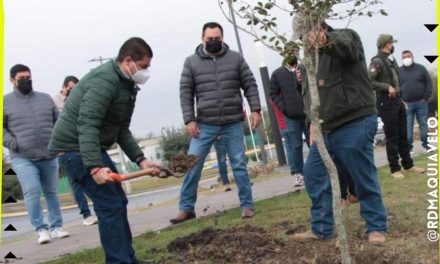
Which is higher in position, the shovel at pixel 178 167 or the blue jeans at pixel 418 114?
the shovel at pixel 178 167

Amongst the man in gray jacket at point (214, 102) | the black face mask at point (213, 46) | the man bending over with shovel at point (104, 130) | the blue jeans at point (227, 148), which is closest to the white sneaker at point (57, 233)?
the man in gray jacket at point (214, 102)

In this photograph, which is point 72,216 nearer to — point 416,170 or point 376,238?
point 416,170

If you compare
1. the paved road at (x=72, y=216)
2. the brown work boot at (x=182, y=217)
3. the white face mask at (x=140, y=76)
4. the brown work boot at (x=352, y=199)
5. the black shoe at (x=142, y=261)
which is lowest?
the paved road at (x=72, y=216)

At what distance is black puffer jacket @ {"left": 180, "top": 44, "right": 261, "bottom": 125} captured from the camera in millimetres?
6359

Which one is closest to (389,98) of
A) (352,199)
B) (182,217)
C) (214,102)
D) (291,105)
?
(291,105)

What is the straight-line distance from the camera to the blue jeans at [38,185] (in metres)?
6.63

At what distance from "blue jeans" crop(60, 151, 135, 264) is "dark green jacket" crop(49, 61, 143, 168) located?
0.15 m

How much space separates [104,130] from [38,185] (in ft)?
8.47

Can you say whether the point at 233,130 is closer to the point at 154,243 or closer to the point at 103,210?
the point at 154,243

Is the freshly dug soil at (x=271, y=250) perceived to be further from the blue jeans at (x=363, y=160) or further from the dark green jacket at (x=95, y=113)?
the dark green jacket at (x=95, y=113)

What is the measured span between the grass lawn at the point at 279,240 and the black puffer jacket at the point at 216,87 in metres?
1.18

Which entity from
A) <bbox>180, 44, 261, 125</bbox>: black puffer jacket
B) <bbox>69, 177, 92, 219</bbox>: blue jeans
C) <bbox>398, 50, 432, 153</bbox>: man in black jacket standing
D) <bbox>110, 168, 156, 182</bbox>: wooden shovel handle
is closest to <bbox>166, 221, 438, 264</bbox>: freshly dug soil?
<bbox>110, 168, 156, 182</bbox>: wooden shovel handle

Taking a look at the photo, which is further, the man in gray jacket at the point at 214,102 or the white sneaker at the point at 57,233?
the white sneaker at the point at 57,233

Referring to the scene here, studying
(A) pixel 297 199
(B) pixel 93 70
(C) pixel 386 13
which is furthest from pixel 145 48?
(A) pixel 297 199
